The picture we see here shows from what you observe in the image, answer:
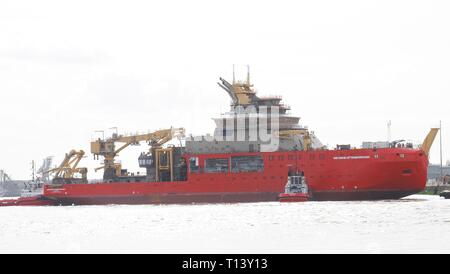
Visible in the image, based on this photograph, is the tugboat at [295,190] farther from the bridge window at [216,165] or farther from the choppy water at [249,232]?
the choppy water at [249,232]

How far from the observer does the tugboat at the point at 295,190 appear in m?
73.8

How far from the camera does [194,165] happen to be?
81625mm

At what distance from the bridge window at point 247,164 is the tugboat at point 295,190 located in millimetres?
4141

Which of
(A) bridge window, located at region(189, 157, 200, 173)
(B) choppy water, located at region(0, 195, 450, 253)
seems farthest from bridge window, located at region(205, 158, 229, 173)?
(B) choppy water, located at region(0, 195, 450, 253)

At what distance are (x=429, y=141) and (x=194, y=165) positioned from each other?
2203 centimetres

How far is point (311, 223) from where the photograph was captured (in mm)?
48625

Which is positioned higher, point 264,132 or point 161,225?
point 264,132

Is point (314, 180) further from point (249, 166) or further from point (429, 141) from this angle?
point (429, 141)

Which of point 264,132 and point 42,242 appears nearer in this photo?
point 42,242

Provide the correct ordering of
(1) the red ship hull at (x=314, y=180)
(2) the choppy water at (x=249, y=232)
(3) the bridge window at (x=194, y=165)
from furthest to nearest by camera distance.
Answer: (3) the bridge window at (x=194, y=165), (1) the red ship hull at (x=314, y=180), (2) the choppy water at (x=249, y=232)

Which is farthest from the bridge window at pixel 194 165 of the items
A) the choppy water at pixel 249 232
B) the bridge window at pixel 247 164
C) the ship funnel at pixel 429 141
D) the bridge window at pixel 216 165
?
the ship funnel at pixel 429 141
